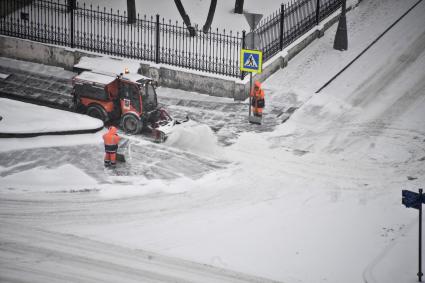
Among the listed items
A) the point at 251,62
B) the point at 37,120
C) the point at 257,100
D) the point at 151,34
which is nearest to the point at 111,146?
the point at 37,120

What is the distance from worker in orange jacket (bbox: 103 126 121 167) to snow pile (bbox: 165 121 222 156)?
7.26 ft

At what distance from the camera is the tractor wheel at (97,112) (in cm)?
2131

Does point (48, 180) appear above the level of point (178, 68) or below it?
below

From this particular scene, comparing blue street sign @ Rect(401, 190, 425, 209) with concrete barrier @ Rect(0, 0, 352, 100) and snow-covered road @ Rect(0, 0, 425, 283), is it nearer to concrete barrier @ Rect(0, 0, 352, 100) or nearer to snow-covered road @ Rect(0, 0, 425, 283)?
snow-covered road @ Rect(0, 0, 425, 283)

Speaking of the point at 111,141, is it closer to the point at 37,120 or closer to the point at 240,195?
the point at 37,120

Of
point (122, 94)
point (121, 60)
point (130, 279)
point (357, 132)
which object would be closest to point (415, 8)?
point (357, 132)

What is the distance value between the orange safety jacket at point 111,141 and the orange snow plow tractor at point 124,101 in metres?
2.31

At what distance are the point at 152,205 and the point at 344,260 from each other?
4691 millimetres

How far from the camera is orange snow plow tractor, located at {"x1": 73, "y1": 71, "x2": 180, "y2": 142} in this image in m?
21.0

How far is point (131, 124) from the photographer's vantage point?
21062 millimetres

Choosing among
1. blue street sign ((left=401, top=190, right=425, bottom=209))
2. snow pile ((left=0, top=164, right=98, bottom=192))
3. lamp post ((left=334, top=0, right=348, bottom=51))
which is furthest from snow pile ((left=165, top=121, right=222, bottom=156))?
lamp post ((left=334, top=0, right=348, bottom=51))

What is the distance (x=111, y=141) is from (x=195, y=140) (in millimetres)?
2764

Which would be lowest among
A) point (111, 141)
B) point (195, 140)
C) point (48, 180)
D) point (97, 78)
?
point (48, 180)

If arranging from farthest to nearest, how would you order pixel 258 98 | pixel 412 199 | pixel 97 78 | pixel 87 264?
pixel 258 98, pixel 97 78, pixel 87 264, pixel 412 199
